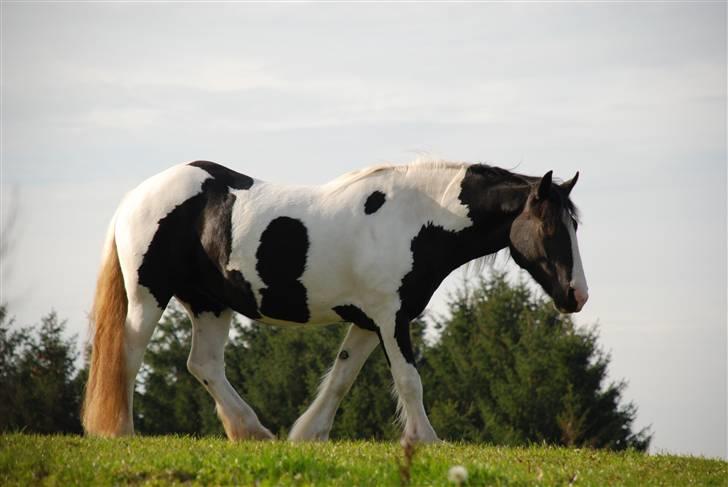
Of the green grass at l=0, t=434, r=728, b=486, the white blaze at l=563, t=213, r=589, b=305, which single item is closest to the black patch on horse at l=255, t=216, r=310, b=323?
the green grass at l=0, t=434, r=728, b=486

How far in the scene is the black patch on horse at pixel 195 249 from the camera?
1150cm

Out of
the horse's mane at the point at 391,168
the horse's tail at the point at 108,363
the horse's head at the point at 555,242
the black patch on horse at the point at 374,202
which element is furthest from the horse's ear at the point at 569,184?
the horse's tail at the point at 108,363

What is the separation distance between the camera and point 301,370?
151 ft

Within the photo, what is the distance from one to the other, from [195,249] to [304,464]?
4.15 meters

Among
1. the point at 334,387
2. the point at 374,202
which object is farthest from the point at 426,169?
the point at 334,387

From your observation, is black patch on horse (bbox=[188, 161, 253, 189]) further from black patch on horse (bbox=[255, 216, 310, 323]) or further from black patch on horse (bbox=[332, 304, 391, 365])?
black patch on horse (bbox=[332, 304, 391, 365])

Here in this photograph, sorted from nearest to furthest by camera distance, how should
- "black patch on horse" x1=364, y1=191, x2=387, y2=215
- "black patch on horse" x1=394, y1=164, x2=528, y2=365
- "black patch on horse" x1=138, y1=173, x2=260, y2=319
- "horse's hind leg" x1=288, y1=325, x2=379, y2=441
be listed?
Answer: "black patch on horse" x1=394, y1=164, x2=528, y2=365 → "black patch on horse" x1=364, y1=191, x2=387, y2=215 → "horse's hind leg" x1=288, y1=325, x2=379, y2=441 → "black patch on horse" x1=138, y1=173, x2=260, y2=319

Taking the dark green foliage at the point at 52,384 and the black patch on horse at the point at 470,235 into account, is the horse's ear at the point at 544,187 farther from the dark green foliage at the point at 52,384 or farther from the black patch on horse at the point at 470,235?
the dark green foliage at the point at 52,384

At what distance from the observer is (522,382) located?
41938mm

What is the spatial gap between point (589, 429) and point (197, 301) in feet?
104

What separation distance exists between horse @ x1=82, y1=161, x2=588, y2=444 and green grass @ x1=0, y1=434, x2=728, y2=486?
42.5 inches

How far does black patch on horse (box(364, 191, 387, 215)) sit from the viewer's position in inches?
440

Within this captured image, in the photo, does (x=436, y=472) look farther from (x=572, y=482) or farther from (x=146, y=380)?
(x=146, y=380)

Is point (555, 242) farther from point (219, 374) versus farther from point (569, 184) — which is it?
point (219, 374)
